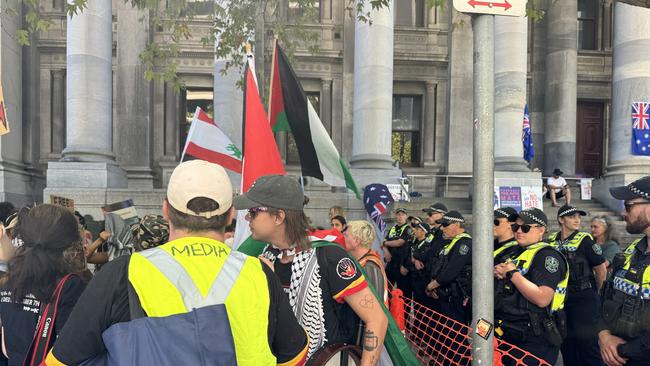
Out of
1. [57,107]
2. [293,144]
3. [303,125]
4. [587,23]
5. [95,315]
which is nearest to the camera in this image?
[95,315]

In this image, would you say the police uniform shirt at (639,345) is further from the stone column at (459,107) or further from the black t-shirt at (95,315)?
the stone column at (459,107)

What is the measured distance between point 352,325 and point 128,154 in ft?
51.8

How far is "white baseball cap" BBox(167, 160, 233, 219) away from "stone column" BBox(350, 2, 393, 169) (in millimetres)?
11531

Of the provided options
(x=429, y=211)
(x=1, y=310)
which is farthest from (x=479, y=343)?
(x=429, y=211)

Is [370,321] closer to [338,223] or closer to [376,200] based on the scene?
[338,223]

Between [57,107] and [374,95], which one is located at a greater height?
[57,107]

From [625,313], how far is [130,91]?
16.3m

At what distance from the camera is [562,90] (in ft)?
59.4

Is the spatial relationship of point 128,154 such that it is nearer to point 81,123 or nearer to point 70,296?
point 81,123

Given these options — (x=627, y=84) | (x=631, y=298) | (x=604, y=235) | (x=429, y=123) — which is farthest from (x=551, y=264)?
(x=429, y=123)

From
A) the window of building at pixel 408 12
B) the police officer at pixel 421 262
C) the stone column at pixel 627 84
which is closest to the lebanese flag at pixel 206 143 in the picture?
the police officer at pixel 421 262

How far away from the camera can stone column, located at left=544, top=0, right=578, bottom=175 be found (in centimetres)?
1806

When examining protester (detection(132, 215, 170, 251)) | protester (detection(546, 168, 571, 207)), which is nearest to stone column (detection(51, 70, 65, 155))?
protester (detection(546, 168, 571, 207))

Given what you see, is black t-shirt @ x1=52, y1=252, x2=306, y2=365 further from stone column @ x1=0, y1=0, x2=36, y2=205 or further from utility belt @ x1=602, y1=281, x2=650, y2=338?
stone column @ x1=0, y1=0, x2=36, y2=205
